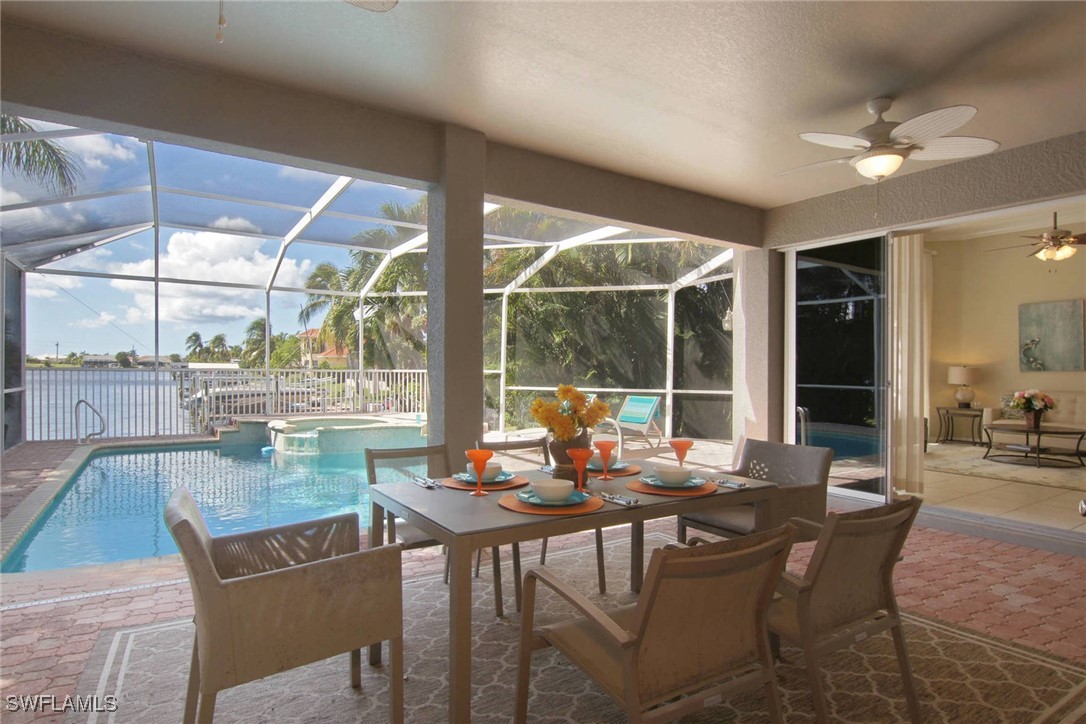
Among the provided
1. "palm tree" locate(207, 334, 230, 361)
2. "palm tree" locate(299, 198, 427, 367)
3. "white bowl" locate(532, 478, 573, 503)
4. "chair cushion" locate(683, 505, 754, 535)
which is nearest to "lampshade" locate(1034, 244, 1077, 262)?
"chair cushion" locate(683, 505, 754, 535)

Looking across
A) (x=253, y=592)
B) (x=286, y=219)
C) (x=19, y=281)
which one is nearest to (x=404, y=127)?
(x=253, y=592)

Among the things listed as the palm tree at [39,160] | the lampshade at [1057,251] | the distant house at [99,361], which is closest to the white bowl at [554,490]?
the palm tree at [39,160]

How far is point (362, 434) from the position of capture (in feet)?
28.5

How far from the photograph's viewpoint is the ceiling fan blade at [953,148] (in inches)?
115

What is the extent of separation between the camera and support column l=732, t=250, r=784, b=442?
570 centimetres

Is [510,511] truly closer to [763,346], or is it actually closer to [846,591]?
[846,591]

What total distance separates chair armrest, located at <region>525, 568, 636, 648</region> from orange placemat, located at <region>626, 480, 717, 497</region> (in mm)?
765

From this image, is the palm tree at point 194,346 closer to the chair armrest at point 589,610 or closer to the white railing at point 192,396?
the white railing at point 192,396

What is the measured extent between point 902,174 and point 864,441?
2.24 m

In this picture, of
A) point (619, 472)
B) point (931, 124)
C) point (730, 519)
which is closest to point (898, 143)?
point (931, 124)

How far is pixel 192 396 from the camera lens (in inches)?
345

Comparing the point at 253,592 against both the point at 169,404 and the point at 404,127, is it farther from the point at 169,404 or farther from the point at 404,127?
the point at 169,404

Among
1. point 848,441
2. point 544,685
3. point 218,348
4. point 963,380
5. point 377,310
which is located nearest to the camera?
point 544,685

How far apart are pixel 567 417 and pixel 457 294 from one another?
5.48 ft
